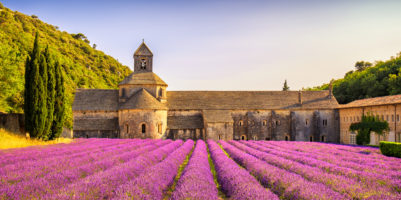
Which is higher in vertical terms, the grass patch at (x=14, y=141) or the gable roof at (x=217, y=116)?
the gable roof at (x=217, y=116)

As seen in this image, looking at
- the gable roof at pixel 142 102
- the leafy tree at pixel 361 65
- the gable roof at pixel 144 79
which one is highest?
the leafy tree at pixel 361 65

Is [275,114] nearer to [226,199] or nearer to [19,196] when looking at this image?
[226,199]

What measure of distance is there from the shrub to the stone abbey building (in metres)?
18.4

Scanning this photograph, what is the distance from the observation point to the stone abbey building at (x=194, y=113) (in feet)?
113

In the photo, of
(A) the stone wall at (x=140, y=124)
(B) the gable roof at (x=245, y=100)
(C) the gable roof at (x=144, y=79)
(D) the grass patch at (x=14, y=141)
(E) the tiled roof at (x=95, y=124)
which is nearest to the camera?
(D) the grass patch at (x=14, y=141)

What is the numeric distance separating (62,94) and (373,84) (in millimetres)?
52107

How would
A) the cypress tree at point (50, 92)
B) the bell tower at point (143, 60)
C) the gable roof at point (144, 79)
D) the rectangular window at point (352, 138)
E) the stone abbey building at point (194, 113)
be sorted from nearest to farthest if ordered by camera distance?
1. the cypress tree at point (50, 92)
2. the stone abbey building at point (194, 113)
3. the rectangular window at point (352, 138)
4. the gable roof at point (144, 79)
5. the bell tower at point (143, 60)

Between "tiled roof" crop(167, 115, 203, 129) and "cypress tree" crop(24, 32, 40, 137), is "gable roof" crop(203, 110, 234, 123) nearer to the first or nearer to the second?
"tiled roof" crop(167, 115, 203, 129)

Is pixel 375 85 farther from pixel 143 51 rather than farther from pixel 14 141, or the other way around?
pixel 14 141

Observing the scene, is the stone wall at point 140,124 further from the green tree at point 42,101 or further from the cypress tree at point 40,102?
the cypress tree at point 40,102

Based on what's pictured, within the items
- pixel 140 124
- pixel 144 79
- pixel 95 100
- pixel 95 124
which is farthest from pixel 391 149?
pixel 95 100

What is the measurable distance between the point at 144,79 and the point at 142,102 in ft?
15.9

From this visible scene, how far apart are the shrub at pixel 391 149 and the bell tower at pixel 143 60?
96.7 feet

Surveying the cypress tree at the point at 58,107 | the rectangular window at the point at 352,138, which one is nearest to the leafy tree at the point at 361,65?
the rectangular window at the point at 352,138
